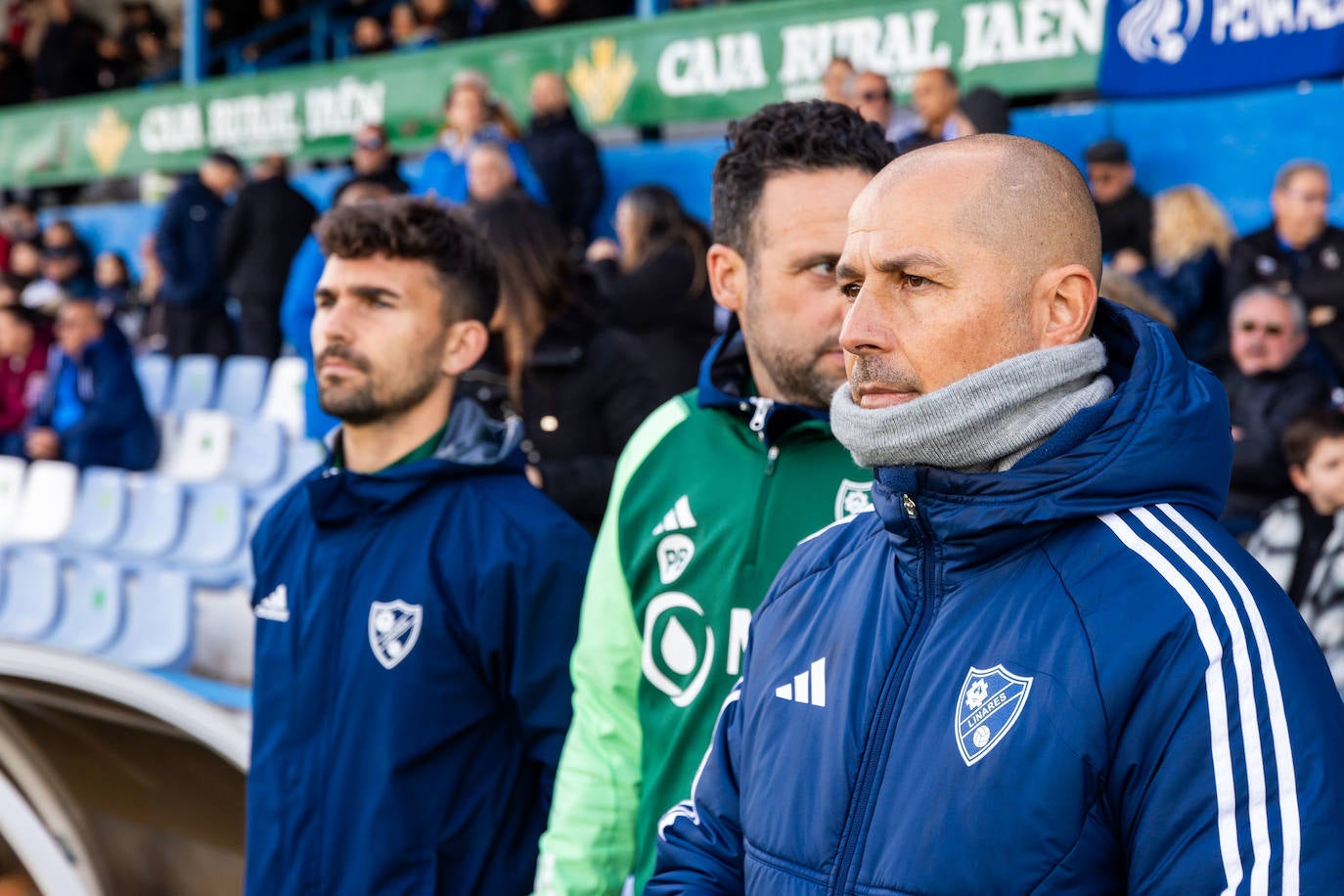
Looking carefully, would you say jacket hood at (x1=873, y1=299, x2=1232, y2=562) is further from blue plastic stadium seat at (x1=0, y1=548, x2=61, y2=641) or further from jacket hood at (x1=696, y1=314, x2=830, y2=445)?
blue plastic stadium seat at (x1=0, y1=548, x2=61, y2=641)

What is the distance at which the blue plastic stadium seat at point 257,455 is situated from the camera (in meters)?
8.16

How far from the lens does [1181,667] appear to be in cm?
118

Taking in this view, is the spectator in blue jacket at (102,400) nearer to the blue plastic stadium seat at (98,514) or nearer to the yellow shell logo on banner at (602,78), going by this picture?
the blue plastic stadium seat at (98,514)

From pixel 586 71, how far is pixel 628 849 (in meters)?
8.27

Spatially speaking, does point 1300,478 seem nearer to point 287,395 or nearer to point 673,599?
point 673,599

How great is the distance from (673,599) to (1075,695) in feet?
2.98

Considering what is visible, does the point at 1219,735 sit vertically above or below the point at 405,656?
above

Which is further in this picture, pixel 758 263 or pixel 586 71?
pixel 586 71

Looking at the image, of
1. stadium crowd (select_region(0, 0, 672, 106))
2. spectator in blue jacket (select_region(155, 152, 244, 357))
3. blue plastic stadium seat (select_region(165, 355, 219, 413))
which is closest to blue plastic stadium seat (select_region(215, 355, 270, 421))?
blue plastic stadium seat (select_region(165, 355, 219, 413))

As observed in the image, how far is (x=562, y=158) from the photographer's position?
8328mm

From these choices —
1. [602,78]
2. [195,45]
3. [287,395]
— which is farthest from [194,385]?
[195,45]

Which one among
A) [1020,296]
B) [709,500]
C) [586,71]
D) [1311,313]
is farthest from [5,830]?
[586,71]

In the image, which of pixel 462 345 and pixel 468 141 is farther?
pixel 468 141

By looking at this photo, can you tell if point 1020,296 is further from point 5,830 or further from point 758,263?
point 5,830
